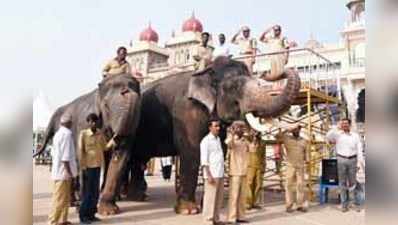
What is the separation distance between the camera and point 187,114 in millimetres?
8422

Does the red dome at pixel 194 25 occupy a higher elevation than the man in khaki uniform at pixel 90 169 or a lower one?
higher

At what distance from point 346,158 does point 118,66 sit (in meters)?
4.74

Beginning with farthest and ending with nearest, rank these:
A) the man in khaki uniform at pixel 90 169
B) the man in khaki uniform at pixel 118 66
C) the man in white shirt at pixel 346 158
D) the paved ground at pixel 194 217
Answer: the man in khaki uniform at pixel 118 66, the man in white shirt at pixel 346 158, the paved ground at pixel 194 217, the man in khaki uniform at pixel 90 169

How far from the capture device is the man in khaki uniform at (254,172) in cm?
867

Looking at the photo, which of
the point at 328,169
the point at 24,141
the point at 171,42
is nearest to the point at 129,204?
the point at 328,169

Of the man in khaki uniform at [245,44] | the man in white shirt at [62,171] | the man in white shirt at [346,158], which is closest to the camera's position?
the man in white shirt at [62,171]

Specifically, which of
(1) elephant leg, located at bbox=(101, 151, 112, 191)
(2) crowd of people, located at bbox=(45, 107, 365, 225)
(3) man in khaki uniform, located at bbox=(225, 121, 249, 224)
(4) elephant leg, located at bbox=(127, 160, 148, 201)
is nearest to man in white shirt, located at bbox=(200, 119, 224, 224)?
(2) crowd of people, located at bbox=(45, 107, 365, 225)

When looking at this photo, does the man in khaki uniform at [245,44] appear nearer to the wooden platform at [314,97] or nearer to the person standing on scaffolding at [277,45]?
the person standing on scaffolding at [277,45]

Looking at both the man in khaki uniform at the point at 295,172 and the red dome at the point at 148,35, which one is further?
the red dome at the point at 148,35

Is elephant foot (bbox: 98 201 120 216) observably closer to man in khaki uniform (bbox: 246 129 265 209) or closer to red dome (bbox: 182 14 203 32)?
man in khaki uniform (bbox: 246 129 265 209)

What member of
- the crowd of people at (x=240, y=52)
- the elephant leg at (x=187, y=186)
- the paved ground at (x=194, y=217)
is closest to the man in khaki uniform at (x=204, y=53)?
the crowd of people at (x=240, y=52)

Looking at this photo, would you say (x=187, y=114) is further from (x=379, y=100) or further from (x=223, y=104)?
(x=379, y=100)

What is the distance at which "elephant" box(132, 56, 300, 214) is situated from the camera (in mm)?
8062

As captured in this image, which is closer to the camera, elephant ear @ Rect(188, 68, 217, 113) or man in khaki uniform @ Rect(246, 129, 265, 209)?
elephant ear @ Rect(188, 68, 217, 113)
